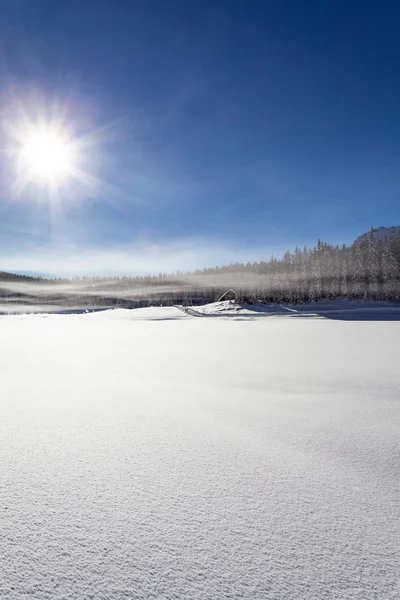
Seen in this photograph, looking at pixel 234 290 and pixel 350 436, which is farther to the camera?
pixel 234 290

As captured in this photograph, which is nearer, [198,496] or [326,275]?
[198,496]

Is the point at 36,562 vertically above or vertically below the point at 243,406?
above

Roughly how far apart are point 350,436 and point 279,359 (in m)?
2.88

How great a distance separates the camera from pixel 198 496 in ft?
3.66

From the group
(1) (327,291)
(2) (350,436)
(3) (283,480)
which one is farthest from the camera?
(1) (327,291)

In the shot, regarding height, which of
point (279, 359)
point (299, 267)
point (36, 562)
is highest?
point (299, 267)

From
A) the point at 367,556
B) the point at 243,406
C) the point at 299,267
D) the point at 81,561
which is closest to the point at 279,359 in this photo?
the point at 243,406

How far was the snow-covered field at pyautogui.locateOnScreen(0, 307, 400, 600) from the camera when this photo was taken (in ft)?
2.50

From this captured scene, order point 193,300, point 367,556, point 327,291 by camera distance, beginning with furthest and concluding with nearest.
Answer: point 193,300
point 327,291
point 367,556

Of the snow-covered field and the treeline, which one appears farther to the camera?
the treeline

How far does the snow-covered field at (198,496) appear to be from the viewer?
2.50 ft

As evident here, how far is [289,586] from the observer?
29.4 inches

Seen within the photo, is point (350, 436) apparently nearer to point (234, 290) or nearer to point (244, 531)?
point (244, 531)

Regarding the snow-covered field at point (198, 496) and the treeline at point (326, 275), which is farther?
the treeline at point (326, 275)
